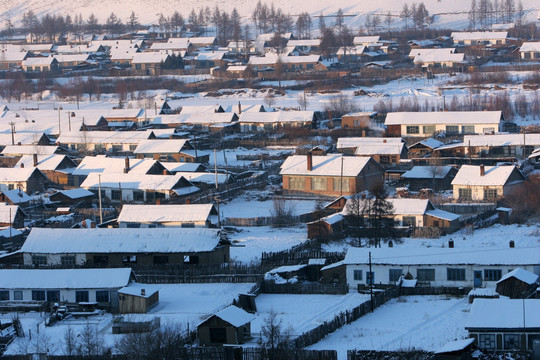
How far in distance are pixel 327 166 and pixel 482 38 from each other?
165 feet

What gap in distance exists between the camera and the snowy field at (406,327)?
21.1 meters

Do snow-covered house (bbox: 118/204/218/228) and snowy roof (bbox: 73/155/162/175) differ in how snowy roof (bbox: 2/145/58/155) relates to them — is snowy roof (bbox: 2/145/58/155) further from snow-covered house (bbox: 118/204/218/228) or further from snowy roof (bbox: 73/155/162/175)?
snow-covered house (bbox: 118/204/218/228)

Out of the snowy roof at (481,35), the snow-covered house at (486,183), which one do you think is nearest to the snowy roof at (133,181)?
the snow-covered house at (486,183)

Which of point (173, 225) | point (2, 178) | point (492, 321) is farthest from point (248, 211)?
point (492, 321)

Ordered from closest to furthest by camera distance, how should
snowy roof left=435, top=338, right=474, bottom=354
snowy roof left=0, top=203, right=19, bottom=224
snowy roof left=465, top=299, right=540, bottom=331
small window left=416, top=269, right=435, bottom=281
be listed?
snowy roof left=435, top=338, right=474, bottom=354, snowy roof left=465, top=299, right=540, bottom=331, small window left=416, top=269, right=435, bottom=281, snowy roof left=0, top=203, right=19, bottom=224

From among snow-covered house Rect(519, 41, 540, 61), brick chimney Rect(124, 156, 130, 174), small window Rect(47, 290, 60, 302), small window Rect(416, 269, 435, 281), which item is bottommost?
small window Rect(416, 269, 435, 281)

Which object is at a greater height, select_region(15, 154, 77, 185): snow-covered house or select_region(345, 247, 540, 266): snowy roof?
select_region(345, 247, 540, 266): snowy roof

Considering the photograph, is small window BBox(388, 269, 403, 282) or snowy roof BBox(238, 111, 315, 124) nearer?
small window BBox(388, 269, 403, 282)

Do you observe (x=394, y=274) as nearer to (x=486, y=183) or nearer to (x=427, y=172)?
(x=486, y=183)

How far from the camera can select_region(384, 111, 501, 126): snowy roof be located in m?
52.4

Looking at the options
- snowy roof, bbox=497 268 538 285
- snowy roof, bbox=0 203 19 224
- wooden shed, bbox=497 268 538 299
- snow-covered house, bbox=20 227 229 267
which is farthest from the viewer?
snowy roof, bbox=0 203 19 224

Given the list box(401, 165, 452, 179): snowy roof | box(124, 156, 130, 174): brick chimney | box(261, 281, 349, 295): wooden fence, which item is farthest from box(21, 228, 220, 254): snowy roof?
box(401, 165, 452, 179): snowy roof

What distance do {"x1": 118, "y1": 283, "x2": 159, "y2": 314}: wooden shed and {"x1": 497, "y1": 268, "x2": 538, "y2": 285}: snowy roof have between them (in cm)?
779

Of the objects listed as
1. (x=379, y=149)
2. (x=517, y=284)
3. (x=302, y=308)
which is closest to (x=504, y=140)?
(x=379, y=149)
